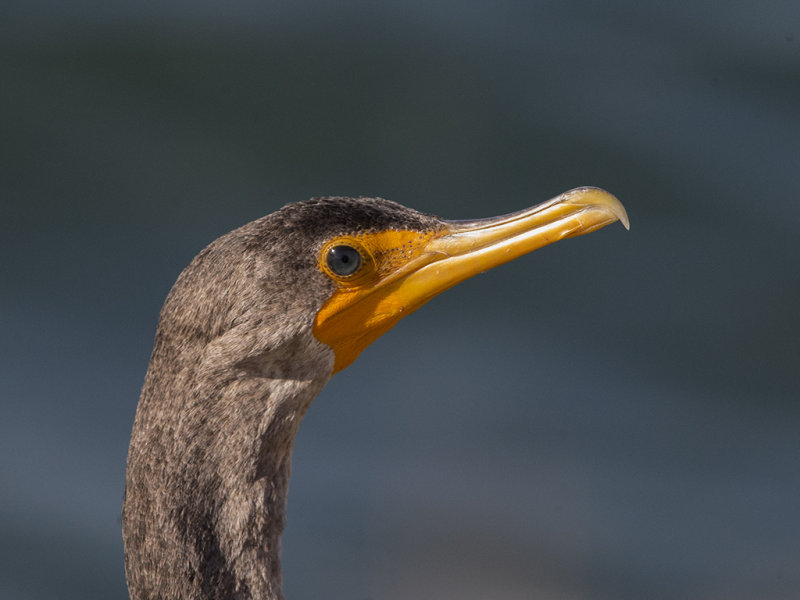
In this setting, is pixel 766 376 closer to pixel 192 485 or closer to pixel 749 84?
pixel 749 84

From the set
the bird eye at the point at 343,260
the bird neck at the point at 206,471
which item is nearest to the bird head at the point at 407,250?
the bird eye at the point at 343,260

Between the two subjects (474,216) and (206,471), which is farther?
(474,216)

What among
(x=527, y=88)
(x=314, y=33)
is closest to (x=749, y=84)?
(x=527, y=88)

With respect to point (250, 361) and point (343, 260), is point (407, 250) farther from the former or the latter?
point (250, 361)

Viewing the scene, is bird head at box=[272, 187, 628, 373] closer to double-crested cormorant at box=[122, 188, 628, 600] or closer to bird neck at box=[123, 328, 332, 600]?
double-crested cormorant at box=[122, 188, 628, 600]

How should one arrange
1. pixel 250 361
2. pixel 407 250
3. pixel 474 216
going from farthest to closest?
pixel 474 216
pixel 407 250
pixel 250 361

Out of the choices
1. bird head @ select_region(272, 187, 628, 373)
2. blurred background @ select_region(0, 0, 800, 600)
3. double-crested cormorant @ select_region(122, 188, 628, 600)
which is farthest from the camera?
blurred background @ select_region(0, 0, 800, 600)

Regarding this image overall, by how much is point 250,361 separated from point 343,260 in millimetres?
343

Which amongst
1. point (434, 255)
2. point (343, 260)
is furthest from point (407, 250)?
point (343, 260)

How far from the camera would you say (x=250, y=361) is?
10.0 feet

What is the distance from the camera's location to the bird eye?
310 cm

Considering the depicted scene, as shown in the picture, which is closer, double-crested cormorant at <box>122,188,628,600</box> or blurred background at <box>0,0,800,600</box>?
double-crested cormorant at <box>122,188,628,600</box>

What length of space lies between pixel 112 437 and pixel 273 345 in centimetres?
252

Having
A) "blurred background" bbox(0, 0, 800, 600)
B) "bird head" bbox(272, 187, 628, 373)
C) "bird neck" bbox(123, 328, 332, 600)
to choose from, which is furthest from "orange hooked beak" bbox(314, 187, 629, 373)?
"blurred background" bbox(0, 0, 800, 600)
